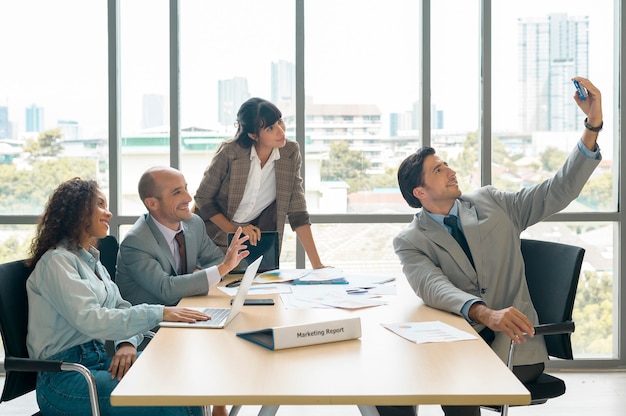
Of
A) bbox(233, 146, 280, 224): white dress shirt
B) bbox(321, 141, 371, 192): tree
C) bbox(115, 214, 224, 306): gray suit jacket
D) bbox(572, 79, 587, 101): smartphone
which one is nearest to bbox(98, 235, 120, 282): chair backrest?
bbox(115, 214, 224, 306): gray suit jacket

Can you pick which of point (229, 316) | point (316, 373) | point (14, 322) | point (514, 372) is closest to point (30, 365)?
point (14, 322)

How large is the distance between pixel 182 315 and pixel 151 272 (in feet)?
1.88

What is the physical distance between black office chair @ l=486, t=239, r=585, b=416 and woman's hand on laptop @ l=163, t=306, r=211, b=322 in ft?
3.45

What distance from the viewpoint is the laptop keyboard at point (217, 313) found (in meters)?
2.46

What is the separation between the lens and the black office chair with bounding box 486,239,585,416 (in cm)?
266

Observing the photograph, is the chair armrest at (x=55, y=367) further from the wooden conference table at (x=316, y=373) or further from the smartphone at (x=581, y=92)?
the smartphone at (x=581, y=92)

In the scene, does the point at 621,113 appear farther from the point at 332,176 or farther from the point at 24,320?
the point at 24,320

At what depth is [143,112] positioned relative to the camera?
4859mm

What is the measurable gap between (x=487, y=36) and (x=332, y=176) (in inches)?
52.1

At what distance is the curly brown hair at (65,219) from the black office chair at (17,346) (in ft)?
0.32

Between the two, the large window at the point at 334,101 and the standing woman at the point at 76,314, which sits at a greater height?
the large window at the point at 334,101

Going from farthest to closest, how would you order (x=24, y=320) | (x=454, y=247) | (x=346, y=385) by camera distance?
(x=454, y=247) → (x=24, y=320) → (x=346, y=385)

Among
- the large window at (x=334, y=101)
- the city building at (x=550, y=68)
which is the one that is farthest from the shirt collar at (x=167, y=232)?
the city building at (x=550, y=68)

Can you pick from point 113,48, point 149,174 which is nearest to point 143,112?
point 113,48
